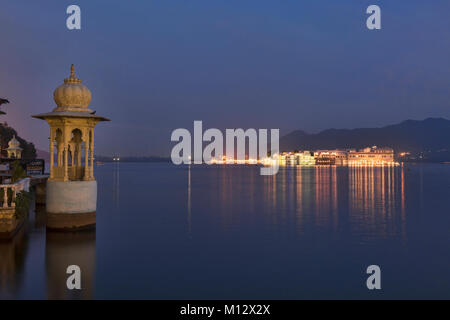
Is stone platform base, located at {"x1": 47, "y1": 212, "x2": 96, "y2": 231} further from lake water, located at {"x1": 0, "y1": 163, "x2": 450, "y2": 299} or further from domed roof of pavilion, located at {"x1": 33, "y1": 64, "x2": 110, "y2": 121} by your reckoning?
domed roof of pavilion, located at {"x1": 33, "y1": 64, "x2": 110, "y2": 121}

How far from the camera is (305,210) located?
37438 mm

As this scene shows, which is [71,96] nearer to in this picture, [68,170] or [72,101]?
[72,101]

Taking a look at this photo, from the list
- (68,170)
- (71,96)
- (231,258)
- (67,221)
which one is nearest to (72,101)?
(71,96)

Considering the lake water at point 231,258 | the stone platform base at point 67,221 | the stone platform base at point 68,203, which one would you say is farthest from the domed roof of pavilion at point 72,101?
the lake water at point 231,258

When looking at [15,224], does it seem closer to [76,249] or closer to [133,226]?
[76,249]

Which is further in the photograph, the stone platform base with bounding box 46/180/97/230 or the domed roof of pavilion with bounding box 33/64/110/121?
the domed roof of pavilion with bounding box 33/64/110/121

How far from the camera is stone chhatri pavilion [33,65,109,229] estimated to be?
18500 mm

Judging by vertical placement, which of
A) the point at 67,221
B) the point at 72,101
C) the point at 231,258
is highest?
the point at 72,101

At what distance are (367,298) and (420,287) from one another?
8.50 feet

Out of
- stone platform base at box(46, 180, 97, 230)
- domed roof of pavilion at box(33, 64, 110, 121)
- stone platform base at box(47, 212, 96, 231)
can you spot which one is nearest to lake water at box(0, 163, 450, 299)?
stone platform base at box(47, 212, 96, 231)

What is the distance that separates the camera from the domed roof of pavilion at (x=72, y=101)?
61.4ft

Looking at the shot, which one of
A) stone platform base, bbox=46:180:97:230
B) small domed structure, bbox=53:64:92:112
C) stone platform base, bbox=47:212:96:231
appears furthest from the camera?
small domed structure, bbox=53:64:92:112

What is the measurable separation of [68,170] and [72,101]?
11.1 ft

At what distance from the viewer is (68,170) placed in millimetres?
19688
